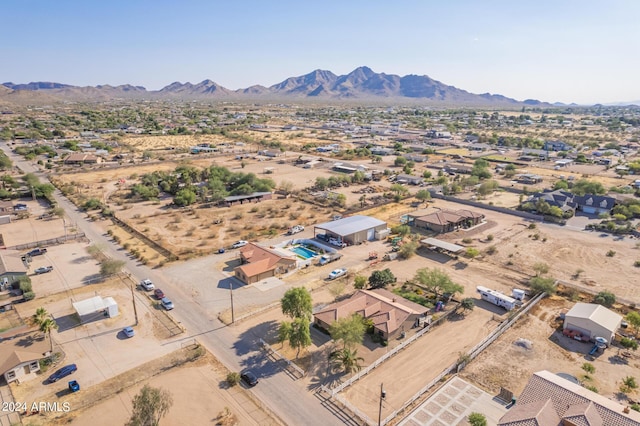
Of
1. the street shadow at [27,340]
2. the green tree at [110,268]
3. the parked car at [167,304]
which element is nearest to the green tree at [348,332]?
the parked car at [167,304]

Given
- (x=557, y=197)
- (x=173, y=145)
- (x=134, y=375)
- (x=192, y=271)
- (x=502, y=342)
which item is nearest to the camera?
(x=134, y=375)

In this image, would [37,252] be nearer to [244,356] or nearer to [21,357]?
[21,357]

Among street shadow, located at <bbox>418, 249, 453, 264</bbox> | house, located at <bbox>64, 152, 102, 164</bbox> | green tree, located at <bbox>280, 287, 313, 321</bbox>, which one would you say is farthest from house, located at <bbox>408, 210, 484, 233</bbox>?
house, located at <bbox>64, 152, 102, 164</bbox>

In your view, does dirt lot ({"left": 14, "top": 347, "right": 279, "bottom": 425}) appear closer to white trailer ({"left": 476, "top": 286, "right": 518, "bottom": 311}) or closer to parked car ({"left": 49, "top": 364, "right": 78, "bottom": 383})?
parked car ({"left": 49, "top": 364, "right": 78, "bottom": 383})

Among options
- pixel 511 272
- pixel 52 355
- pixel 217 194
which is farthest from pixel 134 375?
pixel 217 194

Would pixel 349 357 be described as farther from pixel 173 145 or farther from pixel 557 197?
pixel 173 145
